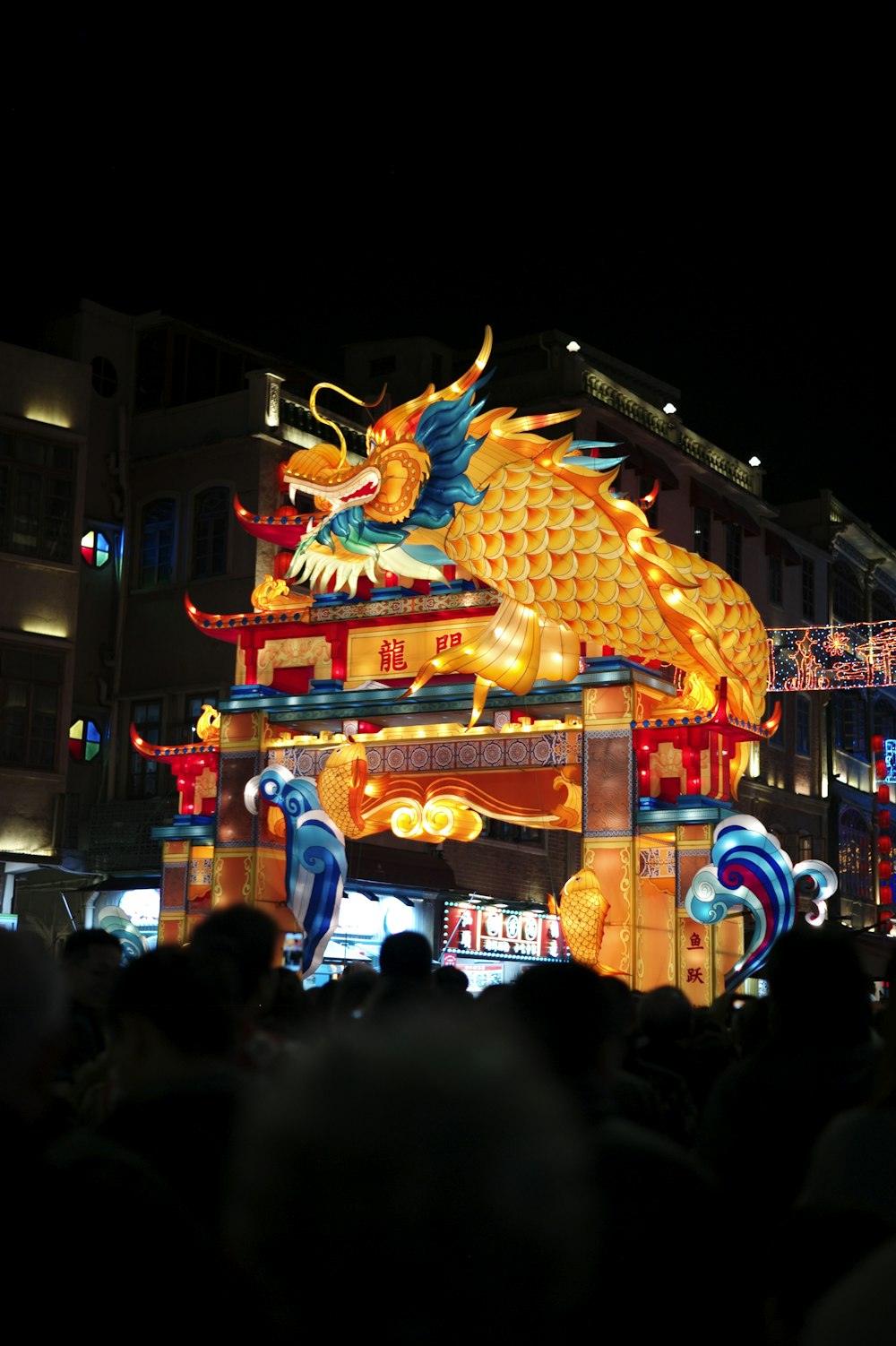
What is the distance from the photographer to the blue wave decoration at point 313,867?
21078 mm

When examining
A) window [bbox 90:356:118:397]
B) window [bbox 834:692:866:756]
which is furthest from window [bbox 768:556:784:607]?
window [bbox 90:356:118:397]

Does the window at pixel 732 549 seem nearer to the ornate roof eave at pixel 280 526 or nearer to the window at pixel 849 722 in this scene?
the window at pixel 849 722

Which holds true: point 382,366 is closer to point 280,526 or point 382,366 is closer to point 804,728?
point 804,728

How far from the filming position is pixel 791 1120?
4508 millimetres

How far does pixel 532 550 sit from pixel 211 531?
1387cm

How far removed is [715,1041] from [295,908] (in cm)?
1459

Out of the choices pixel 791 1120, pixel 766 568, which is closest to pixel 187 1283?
pixel 791 1120

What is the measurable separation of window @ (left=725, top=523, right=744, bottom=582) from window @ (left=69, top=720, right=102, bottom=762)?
14946mm

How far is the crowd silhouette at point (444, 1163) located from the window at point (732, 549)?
113 feet

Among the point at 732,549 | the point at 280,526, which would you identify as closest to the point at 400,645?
the point at 280,526

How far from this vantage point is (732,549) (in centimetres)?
3928

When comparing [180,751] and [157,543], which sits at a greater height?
[157,543]

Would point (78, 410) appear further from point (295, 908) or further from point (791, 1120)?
point (791, 1120)

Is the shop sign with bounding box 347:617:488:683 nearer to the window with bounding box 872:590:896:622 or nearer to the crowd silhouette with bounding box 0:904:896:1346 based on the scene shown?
the crowd silhouette with bounding box 0:904:896:1346
